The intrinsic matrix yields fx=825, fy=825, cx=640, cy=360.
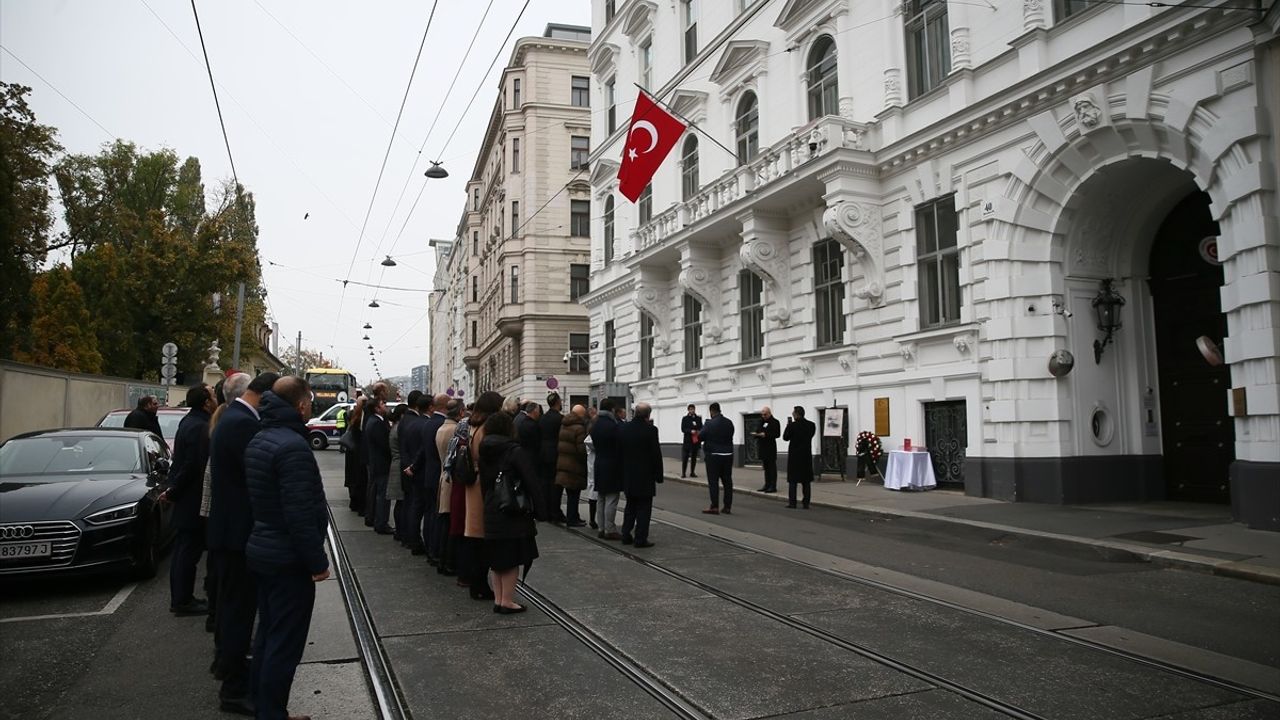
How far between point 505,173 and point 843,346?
1314 inches

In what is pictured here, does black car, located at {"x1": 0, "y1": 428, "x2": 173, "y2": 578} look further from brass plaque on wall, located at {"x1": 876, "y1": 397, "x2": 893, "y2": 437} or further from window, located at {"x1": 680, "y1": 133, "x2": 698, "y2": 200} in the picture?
window, located at {"x1": 680, "y1": 133, "x2": 698, "y2": 200}

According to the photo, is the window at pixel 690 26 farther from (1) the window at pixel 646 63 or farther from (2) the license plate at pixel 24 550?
(2) the license plate at pixel 24 550

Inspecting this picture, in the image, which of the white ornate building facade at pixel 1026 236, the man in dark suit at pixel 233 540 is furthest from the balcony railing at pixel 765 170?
the man in dark suit at pixel 233 540

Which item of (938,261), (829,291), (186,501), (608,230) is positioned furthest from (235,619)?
(608,230)

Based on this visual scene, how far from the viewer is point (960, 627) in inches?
254

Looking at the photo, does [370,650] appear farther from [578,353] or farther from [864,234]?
[578,353]

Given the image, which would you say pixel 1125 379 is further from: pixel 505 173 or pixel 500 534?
pixel 505 173

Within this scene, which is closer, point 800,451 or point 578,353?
point 800,451

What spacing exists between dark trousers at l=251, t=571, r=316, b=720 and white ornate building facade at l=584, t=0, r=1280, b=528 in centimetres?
1130

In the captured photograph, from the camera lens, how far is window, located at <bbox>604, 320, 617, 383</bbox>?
1329 inches

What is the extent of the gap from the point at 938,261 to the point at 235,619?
14893 millimetres

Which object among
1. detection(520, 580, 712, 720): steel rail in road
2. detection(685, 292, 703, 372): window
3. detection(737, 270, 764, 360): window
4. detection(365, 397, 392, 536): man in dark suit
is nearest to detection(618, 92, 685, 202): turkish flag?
detection(737, 270, 764, 360): window

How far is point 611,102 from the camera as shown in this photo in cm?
3353

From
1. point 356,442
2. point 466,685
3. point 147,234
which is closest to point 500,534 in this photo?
point 466,685
